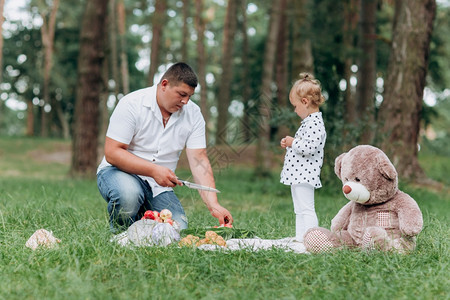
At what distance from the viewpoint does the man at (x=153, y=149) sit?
4105 millimetres

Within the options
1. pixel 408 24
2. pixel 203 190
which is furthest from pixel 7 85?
pixel 203 190

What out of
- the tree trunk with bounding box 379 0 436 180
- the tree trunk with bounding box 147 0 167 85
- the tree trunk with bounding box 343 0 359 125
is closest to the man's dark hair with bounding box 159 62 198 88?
the tree trunk with bounding box 379 0 436 180

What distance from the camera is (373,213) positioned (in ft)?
12.2

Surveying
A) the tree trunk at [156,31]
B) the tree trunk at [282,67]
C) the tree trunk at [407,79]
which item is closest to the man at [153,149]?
the tree trunk at [407,79]

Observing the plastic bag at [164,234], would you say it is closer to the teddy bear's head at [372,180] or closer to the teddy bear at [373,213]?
the teddy bear at [373,213]

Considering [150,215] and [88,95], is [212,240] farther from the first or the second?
[88,95]

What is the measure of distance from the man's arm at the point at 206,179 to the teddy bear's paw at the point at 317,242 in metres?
0.76

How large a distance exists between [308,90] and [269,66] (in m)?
8.09

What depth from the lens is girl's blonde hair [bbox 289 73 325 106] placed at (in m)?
4.15

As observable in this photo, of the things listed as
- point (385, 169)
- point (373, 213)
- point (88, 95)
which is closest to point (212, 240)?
point (373, 213)

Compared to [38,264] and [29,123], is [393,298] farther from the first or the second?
[29,123]

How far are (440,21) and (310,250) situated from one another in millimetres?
15245

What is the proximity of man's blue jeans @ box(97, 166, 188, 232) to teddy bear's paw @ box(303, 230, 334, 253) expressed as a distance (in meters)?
1.17

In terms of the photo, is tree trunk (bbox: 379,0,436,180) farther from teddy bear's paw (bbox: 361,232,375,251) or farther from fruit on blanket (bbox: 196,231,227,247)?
fruit on blanket (bbox: 196,231,227,247)
